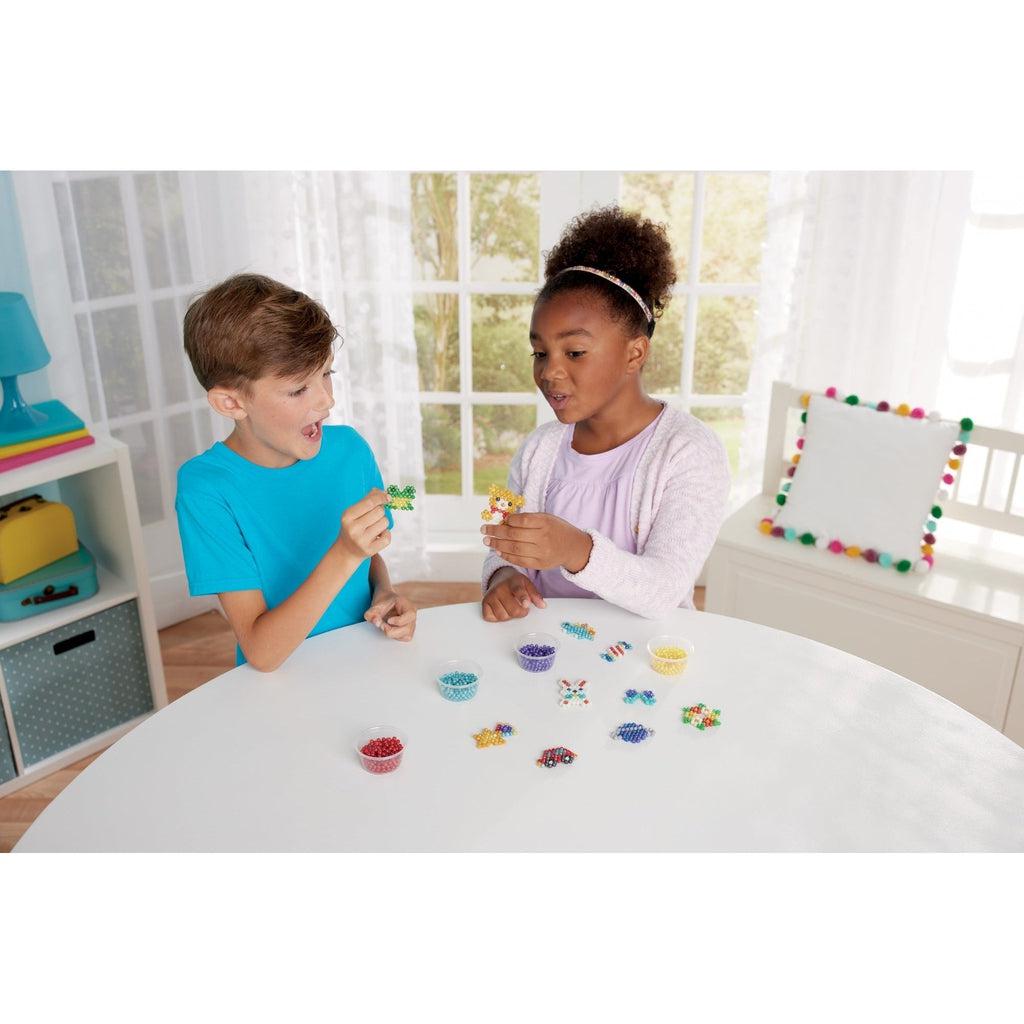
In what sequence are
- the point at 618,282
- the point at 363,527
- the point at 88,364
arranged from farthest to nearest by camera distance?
1. the point at 88,364
2. the point at 618,282
3. the point at 363,527

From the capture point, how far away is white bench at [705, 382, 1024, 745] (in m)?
2.79

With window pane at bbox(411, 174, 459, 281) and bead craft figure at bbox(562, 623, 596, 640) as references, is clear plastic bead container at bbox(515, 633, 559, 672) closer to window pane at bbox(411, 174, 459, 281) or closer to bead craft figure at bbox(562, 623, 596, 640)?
bead craft figure at bbox(562, 623, 596, 640)

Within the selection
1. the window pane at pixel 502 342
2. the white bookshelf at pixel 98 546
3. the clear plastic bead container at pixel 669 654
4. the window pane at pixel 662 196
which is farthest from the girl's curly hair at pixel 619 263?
the window pane at pixel 662 196

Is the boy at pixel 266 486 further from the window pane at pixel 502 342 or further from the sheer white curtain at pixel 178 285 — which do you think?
the window pane at pixel 502 342

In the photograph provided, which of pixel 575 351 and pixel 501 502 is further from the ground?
pixel 575 351

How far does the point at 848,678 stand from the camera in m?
1.82

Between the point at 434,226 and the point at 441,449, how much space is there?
5.33 ft

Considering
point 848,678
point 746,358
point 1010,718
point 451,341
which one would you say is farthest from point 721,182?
point 848,678

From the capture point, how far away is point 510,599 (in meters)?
2.00

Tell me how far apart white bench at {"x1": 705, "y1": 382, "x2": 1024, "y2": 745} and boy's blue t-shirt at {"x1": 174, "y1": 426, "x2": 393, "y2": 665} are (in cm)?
151

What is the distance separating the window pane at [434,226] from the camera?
410 cm

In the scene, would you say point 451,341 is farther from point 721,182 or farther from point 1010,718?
point 1010,718

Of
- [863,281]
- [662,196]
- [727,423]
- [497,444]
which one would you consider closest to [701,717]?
[863,281]

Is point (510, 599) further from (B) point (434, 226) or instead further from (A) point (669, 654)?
(B) point (434, 226)
